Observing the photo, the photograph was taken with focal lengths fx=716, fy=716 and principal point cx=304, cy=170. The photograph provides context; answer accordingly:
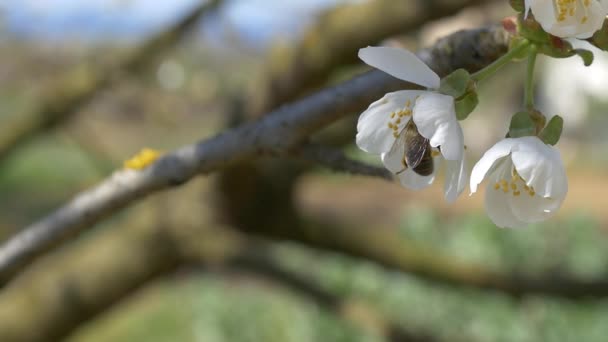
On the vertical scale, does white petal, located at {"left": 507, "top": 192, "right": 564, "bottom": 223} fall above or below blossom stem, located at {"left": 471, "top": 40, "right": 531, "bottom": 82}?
below

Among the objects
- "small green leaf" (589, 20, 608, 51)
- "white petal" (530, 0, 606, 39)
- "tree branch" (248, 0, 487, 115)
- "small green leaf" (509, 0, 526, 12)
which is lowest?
"small green leaf" (589, 20, 608, 51)

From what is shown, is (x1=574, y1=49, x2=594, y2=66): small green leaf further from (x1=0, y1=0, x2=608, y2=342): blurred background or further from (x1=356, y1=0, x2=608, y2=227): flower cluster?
(x1=0, y1=0, x2=608, y2=342): blurred background

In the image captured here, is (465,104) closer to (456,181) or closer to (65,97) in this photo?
(456,181)

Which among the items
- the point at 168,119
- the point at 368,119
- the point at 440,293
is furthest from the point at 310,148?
the point at 440,293

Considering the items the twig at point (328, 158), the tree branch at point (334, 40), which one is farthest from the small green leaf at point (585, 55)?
the tree branch at point (334, 40)

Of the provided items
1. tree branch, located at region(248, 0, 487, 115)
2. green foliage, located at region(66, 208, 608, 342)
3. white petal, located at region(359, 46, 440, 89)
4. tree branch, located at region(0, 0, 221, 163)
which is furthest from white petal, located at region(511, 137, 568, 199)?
green foliage, located at region(66, 208, 608, 342)

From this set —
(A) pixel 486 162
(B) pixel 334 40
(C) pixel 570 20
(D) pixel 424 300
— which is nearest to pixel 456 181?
(A) pixel 486 162
